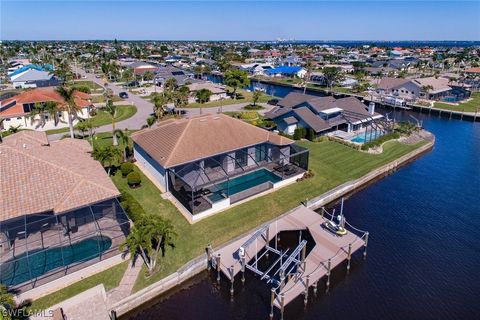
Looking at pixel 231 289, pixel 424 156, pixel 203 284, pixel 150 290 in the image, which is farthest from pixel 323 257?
pixel 424 156

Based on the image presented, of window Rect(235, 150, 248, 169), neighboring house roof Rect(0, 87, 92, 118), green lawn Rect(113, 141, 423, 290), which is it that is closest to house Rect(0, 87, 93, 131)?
neighboring house roof Rect(0, 87, 92, 118)

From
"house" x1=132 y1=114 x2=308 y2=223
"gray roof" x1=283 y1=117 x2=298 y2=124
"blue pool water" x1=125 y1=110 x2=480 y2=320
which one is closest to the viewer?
"blue pool water" x1=125 y1=110 x2=480 y2=320

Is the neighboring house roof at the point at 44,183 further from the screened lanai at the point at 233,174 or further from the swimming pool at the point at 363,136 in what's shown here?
the swimming pool at the point at 363,136

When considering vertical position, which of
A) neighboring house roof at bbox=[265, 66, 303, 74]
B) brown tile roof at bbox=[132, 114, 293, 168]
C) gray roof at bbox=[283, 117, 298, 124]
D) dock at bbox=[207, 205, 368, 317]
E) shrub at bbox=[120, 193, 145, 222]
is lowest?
dock at bbox=[207, 205, 368, 317]

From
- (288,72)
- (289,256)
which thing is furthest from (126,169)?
(288,72)

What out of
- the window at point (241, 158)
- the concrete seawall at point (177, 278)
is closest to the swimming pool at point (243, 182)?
the window at point (241, 158)

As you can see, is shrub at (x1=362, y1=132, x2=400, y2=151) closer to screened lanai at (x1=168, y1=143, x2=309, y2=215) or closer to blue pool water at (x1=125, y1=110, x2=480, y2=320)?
blue pool water at (x1=125, y1=110, x2=480, y2=320)

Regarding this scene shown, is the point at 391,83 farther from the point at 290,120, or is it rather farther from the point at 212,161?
the point at 212,161
